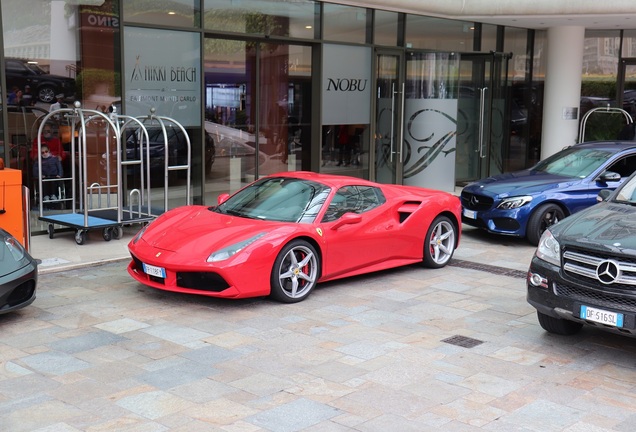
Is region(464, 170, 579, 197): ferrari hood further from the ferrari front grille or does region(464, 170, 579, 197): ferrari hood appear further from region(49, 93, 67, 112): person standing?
region(49, 93, 67, 112): person standing

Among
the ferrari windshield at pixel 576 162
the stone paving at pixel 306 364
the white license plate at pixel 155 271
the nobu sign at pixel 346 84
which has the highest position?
the nobu sign at pixel 346 84

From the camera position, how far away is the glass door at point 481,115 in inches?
Result: 755

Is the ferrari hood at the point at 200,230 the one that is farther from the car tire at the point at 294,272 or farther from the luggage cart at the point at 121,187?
the luggage cart at the point at 121,187

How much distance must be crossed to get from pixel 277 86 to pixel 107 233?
5.34m

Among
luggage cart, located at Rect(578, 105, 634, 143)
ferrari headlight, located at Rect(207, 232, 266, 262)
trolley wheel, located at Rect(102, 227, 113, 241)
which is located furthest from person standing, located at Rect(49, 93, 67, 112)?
luggage cart, located at Rect(578, 105, 634, 143)

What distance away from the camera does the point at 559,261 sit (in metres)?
6.73

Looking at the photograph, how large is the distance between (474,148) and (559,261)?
524 inches

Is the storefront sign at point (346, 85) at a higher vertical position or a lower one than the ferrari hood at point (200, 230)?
higher

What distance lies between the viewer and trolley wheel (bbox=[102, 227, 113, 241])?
11.1 metres

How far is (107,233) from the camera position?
11.1 meters

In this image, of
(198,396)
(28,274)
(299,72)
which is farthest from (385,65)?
(198,396)

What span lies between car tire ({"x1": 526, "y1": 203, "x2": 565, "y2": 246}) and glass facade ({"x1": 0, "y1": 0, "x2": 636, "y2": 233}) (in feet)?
16.8

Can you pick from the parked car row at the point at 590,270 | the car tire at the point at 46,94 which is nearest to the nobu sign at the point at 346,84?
the car tire at the point at 46,94

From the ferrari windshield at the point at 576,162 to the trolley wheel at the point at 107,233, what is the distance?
683 centimetres
